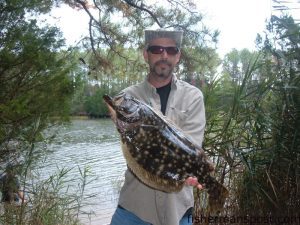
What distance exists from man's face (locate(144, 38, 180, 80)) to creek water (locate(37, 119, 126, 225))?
205 centimetres

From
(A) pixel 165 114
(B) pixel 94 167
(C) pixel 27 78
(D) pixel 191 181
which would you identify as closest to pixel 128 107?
(A) pixel 165 114

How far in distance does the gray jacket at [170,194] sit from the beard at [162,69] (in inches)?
3.2

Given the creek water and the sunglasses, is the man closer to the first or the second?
the sunglasses

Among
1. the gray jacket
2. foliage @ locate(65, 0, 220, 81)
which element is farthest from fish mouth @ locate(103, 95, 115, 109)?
foliage @ locate(65, 0, 220, 81)

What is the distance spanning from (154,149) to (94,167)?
11838 millimetres

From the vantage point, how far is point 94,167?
45.9 ft

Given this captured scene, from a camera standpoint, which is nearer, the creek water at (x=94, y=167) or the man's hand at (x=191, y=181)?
the man's hand at (x=191, y=181)

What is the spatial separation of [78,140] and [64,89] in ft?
64.8

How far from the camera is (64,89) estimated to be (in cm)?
426

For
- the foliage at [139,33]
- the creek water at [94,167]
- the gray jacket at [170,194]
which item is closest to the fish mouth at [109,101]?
the gray jacket at [170,194]

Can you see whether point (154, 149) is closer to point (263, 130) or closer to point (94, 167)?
point (263, 130)

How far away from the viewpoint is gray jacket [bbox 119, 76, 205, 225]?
2.58m

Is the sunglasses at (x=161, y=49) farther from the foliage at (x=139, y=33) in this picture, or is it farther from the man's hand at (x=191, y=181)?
the foliage at (x=139, y=33)

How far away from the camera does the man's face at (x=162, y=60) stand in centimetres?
272
